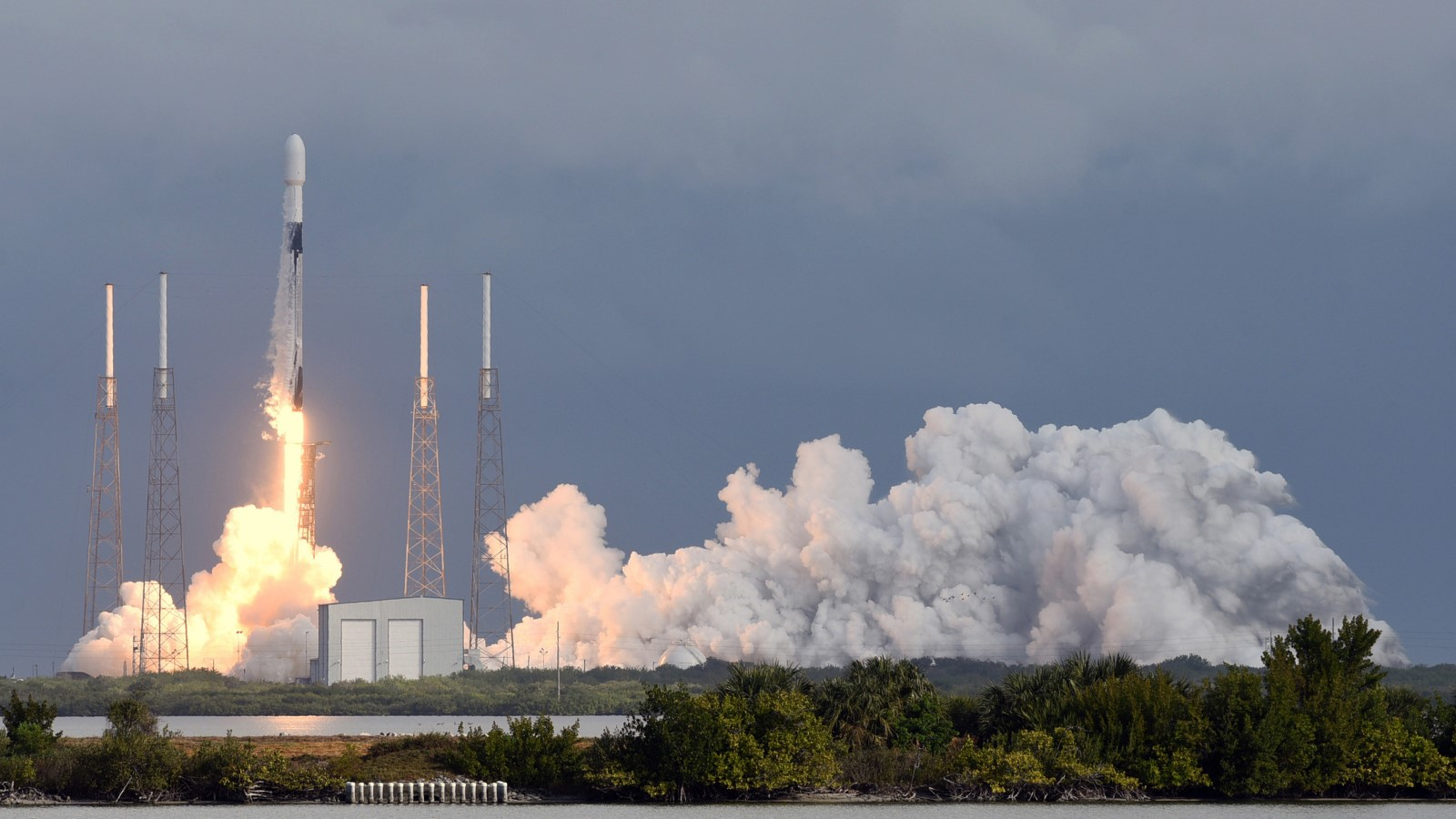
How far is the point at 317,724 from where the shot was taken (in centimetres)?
10369

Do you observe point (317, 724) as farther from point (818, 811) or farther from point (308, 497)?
point (818, 811)

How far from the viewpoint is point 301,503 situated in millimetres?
121625

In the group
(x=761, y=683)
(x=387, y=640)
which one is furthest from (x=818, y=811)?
(x=387, y=640)

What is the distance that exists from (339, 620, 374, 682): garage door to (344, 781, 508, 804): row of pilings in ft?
213

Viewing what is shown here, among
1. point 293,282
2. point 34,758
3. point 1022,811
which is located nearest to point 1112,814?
point 1022,811

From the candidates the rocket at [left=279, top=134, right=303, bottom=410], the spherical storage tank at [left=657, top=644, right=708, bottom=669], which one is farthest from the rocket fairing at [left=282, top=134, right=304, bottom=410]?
the spherical storage tank at [left=657, top=644, right=708, bottom=669]

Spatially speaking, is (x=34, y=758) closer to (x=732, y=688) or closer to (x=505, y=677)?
(x=732, y=688)

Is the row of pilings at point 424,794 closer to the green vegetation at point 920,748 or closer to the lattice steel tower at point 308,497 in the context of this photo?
the green vegetation at point 920,748

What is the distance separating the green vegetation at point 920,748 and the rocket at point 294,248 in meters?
57.9

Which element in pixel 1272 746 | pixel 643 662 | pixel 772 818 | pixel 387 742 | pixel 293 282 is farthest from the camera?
pixel 643 662

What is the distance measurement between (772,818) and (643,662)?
8116 cm

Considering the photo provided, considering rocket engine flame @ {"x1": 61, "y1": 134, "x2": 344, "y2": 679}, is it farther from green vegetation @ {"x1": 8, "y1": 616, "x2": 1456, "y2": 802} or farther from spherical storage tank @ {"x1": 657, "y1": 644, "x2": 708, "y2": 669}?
green vegetation @ {"x1": 8, "y1": 616, "x2": 1456, "y2": 802}

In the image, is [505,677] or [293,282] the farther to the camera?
[505,677]

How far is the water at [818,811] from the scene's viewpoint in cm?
5503
